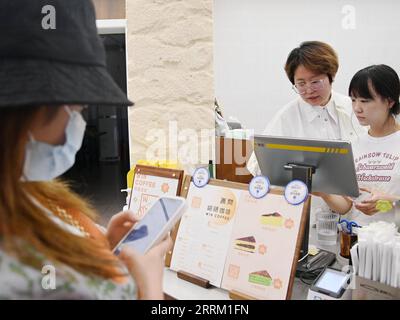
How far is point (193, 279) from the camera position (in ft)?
3.59

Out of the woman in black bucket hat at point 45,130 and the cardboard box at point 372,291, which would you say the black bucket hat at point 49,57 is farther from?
the cardboard box at point 372,291

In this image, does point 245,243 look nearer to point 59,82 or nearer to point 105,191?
point 59,82

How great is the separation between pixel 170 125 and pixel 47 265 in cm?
117

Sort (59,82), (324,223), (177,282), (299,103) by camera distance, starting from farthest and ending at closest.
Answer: (299,103) → (324,223) → (177,282) → (59,82)

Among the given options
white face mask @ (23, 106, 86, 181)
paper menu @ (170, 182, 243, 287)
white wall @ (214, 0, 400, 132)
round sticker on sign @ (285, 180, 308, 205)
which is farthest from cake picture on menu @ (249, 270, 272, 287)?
white wall @ (214, 0, 400, 132)

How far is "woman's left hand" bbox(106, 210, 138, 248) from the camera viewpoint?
92 cm

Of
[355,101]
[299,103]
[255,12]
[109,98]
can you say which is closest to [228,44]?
[255,12]

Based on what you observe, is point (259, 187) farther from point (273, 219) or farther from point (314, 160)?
point (314, 160)

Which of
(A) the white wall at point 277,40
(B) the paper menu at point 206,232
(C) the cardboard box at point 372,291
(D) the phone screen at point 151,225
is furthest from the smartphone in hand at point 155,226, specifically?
(A) the white wall at point 277,40

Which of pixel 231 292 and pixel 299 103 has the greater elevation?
pixel 299 103

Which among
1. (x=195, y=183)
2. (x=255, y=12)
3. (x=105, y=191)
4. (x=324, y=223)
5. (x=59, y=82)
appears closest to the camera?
(x=59, y=82)

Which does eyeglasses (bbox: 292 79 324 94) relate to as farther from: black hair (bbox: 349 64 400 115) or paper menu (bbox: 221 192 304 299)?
paper menu (bbox: 221 192 304 299)

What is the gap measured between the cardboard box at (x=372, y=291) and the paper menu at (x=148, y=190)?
643 mm

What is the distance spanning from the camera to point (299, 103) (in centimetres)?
207
